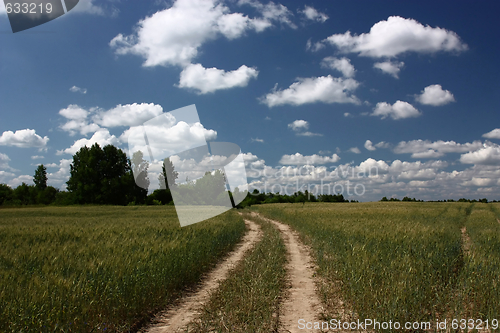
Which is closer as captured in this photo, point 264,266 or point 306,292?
point 306,292

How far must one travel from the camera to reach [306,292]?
6.71m

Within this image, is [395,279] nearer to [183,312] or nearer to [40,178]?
[183,312]

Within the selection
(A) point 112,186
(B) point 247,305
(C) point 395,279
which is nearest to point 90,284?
(B) point 247,305

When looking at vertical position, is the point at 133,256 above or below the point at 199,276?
above

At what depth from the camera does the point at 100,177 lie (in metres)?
69.7

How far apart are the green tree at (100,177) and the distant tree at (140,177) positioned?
2323 millimetres

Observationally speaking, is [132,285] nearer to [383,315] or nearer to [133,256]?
[133,256]

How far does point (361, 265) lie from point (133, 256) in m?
5.67

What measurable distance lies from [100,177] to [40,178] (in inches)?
1962

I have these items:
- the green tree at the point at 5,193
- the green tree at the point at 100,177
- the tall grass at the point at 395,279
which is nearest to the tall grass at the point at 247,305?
the tall grass at the point at 395,279

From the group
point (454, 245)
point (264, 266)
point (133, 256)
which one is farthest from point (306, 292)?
point (454, 245)

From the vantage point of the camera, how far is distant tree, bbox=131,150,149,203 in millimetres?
74950

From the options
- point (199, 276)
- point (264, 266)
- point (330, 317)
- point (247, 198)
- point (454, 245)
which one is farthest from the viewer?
point (247, 198)

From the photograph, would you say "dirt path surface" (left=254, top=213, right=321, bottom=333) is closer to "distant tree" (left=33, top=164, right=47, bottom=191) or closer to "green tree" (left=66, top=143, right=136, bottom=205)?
"green tree" (left=66, top=143, right=136, bottom=205)
